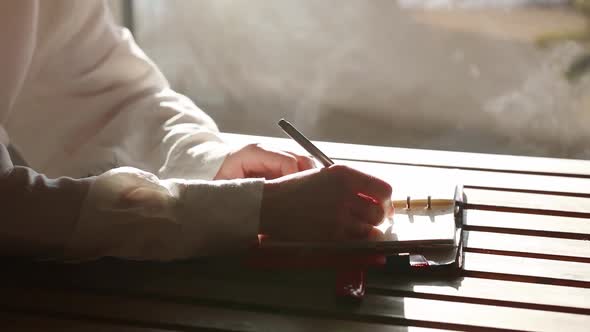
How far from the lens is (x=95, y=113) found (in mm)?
1144

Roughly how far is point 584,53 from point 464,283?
225 cm

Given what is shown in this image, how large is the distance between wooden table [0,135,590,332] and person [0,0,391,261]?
0.03 m

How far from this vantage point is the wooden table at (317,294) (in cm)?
81

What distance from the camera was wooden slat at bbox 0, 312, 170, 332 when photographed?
0.79 meters

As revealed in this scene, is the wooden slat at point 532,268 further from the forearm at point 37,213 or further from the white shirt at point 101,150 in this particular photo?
the forearm at point 37,213

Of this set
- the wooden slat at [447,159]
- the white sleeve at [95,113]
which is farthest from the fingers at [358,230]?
the wooden slat at [447,159]

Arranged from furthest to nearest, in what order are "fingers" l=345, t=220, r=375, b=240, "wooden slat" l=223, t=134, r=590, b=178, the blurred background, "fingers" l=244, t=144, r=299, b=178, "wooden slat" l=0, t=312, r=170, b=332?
1. the blurred background
2. "wooden slat" l=223, t=134, r=590, b=178
3. "fingers" l=244, t=144, r=299, b=178
4. "fingers" l=345, t=220, r=375, b=240
5. "wooden slat" l=0, t=312, r=170, b=332

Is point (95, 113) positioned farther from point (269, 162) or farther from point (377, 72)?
point (377, 72)

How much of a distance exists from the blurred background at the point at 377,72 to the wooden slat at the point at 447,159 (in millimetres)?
1477

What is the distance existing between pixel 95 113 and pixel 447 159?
1.49 ft

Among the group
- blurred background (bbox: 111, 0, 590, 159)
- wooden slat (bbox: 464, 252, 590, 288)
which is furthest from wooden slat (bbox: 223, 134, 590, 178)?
blurred background (bbox: 111, 0, 590, 159)

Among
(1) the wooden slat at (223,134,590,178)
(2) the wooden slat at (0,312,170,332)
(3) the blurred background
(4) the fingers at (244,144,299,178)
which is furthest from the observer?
A: (3) the blurred background

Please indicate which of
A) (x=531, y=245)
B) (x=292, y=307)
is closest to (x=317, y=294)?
(x=292, y=307)

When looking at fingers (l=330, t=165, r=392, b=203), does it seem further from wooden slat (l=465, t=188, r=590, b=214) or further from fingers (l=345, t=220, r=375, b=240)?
wooden slat (l=465, t=188, r=590, b=214)
